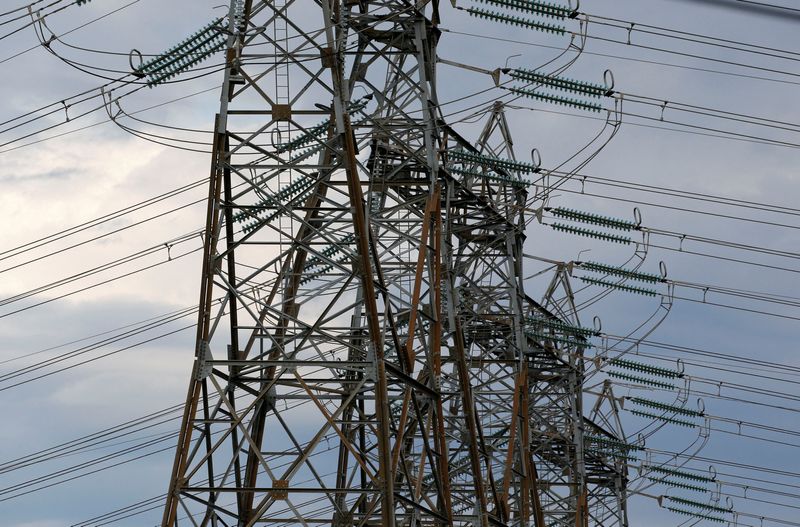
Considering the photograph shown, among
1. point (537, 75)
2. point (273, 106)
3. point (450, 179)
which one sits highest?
point (537, 75)

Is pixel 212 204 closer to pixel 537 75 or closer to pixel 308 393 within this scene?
pixel 308 393

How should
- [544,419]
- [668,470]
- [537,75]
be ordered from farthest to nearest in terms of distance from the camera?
[668,470], [544,419], [537,75]

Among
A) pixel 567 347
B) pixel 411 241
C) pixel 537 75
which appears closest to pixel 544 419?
pixel 567 347

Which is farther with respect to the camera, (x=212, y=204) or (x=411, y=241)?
(x=411, y=241)

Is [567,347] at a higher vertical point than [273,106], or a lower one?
higher

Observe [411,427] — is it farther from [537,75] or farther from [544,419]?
[544,419]

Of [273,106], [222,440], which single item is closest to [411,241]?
[273,106]

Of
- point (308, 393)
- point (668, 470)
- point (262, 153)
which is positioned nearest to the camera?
point (308, 393)

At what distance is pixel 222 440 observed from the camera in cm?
1781

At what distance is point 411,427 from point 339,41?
783 cm

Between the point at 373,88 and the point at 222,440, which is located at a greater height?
the point at 373,88

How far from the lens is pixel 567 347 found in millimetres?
38281

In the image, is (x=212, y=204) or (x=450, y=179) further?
(x=450, y=179)

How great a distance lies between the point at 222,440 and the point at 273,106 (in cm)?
492
